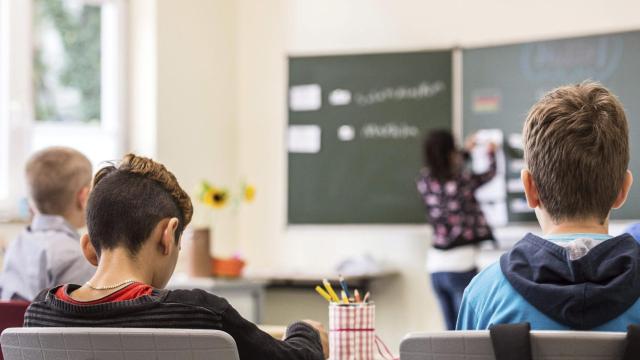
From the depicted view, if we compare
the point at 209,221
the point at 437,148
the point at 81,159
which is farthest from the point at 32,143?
the point at 81,159

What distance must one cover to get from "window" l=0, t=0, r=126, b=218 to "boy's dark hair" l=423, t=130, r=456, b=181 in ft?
6.44

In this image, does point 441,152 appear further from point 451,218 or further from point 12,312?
point 12,312

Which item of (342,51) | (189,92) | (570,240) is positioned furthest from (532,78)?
(570,240)

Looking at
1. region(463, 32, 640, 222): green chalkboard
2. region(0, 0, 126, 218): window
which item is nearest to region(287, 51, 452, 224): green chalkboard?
region(463, 32, 640, 222): green chalkboard

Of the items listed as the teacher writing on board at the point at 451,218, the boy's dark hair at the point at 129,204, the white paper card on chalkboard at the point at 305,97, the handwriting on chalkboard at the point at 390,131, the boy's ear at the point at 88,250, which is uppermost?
the white paper card on chalkboard at the point at 305,97

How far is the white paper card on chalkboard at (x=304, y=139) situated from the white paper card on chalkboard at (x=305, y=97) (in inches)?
4.6

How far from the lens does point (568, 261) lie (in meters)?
1.46

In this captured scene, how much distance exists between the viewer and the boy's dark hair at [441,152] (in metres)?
5.12

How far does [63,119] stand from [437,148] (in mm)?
2190

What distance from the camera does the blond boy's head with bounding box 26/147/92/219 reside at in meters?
2.84

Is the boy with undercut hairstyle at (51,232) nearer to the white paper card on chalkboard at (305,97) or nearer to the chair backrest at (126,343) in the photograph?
the chair backrest at (126,343)

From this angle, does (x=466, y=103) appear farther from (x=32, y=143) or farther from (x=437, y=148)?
(x=32, y=143)

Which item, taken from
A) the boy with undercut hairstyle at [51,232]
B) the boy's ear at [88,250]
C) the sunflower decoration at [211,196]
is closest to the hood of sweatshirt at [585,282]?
the boy's ear at [88,250]

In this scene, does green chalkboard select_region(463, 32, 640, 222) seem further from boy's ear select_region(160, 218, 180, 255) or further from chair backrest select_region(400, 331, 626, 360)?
chair backrest select_region(400, 331, 626, 360)
